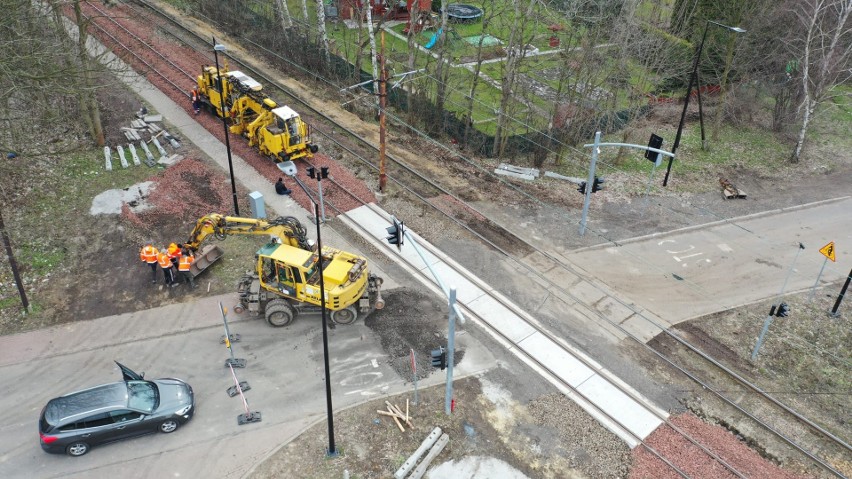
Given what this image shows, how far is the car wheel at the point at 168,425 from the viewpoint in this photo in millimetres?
16328

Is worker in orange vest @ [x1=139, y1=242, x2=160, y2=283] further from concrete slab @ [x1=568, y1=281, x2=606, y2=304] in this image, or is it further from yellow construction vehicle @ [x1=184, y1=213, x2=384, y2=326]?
concrete slab @ [x1=568, y1=281, x2=606, y2=304]

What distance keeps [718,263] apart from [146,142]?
86.1 ft

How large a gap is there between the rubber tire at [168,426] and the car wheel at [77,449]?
70.5 inches

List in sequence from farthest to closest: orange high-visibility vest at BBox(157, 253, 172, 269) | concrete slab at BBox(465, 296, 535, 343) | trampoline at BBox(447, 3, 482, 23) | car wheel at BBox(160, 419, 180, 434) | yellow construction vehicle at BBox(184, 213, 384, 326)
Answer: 1. trampoline at BBox(447, 3, 482, 23)
2. orange high-visibility vest at BBox(157, 253, 172, 269)
3. concrete slab at BBox(465, 296, 535, 343)
4. yellow construction vehicle at BBox(184, 213, 384, 326)
5. car wheel at BBox(160, 419, 180, 434)

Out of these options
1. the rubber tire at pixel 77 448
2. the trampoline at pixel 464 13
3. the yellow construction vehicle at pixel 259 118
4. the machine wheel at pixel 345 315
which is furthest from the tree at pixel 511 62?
the rubber tire at pixel 77 448

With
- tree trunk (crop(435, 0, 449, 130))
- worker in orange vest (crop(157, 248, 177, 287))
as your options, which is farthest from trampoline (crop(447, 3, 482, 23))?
worker in orange vest (crop(157, 248, 177, 287))

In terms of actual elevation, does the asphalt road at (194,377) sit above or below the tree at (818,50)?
below

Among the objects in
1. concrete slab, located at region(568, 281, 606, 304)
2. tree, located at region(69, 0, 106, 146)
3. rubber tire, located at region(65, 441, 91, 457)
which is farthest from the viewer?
tree, located at region(69, 0, 106, 146)

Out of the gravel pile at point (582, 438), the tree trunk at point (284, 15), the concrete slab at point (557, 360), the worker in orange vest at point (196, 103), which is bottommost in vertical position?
the gravel pile at point (582, 438)

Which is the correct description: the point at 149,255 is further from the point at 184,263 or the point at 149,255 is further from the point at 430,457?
the point at 430,457

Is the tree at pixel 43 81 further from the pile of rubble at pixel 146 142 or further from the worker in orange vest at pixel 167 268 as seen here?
the worker in orange vest at pixel 167 268

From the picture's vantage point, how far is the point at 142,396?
16.3 m

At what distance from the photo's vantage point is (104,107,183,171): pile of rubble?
2758 cm

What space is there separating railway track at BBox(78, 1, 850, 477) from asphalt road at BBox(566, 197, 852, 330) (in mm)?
1712
